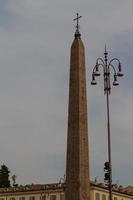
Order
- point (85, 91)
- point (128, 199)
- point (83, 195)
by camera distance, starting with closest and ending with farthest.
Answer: point (83, 195), point (85, 91), point (128, 199)

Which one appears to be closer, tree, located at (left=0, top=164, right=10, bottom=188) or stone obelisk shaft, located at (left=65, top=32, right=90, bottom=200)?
stone obelisk shaft, located at (left=65, top=32, right=90, bottom=200)

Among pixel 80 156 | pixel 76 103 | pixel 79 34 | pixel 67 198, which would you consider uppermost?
pixel 79 34

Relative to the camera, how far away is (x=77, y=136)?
25750mm

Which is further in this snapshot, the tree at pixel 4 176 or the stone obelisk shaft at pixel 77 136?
the tree at pixel 4 176

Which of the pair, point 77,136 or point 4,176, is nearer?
point 77,136

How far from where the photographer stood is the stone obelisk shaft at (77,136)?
25.3 metres

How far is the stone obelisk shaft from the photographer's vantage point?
82.9 ft

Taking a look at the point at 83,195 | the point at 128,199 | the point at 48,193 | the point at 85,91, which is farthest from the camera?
the point at 128,199

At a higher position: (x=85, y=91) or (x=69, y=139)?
(x=85, y=91)

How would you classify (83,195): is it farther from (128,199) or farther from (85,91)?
(128,199)

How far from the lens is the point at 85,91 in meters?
26.8

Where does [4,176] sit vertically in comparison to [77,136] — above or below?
above

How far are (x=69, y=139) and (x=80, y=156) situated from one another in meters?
0.98

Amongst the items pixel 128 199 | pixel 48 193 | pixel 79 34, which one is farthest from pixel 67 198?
pixel 128 199
